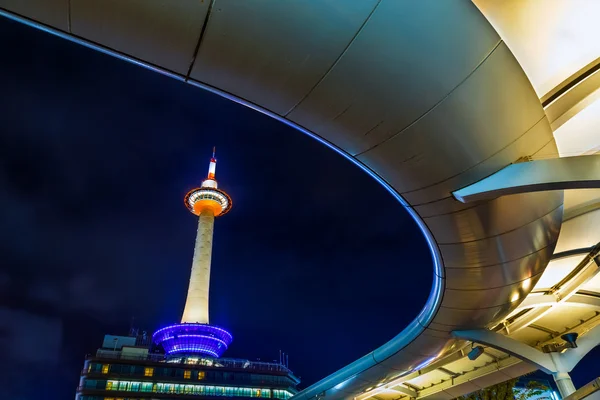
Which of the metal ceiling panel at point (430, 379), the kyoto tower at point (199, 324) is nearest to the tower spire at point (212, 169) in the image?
the kyoto tower at point (199, 324)

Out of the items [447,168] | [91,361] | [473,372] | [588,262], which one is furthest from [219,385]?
[447,168]

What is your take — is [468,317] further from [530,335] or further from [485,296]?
[530,335]

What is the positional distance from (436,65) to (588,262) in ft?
32.2

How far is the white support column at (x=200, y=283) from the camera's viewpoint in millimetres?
73375

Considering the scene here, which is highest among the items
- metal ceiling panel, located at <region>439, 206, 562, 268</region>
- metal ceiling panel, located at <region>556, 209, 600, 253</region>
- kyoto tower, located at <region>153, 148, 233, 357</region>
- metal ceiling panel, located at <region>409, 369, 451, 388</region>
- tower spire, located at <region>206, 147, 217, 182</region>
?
tower spire, located at <region>206, 147, 217, 182</region>

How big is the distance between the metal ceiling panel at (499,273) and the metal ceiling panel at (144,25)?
646 cm

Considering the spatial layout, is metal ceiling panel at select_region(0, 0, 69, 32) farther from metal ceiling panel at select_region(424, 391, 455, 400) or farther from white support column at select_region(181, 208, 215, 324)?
white support column at select_region(181, 208, 215, 324)

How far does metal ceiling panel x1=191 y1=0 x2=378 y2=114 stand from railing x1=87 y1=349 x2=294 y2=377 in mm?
72861

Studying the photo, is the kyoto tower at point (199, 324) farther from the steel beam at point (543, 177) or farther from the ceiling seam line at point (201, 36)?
the ceiling seam line at point (201, 36)

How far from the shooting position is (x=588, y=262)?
35.2 feet

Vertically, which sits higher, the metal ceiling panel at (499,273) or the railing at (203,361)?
the railing at (203,361)

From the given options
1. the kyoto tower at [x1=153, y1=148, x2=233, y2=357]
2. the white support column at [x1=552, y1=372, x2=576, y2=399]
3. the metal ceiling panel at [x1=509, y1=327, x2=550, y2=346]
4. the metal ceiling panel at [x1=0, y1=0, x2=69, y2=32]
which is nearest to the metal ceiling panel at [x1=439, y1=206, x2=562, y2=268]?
the metal ceiling panel at [x1=0, y1=0, x2=69, y2=32]

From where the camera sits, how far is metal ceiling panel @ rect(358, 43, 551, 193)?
166 inches

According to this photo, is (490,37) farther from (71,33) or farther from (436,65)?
(71,33)
